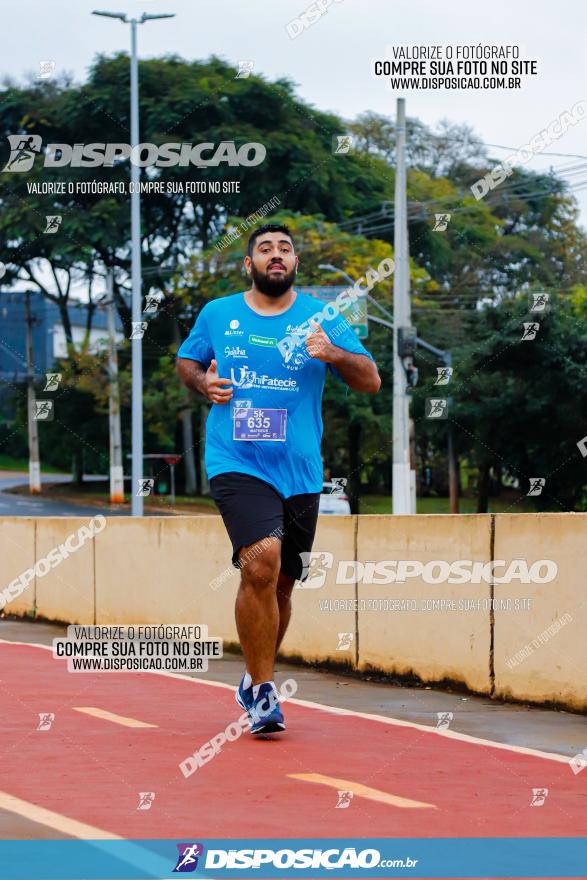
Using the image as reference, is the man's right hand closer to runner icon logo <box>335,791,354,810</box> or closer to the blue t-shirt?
the blue t-shirt

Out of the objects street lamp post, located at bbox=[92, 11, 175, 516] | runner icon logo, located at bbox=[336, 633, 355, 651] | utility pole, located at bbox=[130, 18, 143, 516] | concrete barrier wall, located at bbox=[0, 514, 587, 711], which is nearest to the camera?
concrete barrier wall, located at bbox=[0, 514, 587, 711]

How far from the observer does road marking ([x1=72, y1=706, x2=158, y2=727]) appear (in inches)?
288

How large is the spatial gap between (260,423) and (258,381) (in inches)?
6.6

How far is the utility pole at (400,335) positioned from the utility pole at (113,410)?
21.0 meters

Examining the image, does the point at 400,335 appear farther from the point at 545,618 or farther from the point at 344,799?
the point at 344,799

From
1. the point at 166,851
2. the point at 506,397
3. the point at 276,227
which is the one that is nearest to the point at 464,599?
the point at 276,227

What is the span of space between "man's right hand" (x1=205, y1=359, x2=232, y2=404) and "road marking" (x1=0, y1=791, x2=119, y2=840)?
77.9 inches

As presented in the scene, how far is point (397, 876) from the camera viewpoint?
14.2ft

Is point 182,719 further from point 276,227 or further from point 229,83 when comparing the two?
point 229,83

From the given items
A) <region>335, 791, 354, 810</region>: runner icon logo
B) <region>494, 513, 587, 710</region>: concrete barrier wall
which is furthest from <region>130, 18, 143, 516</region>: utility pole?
<region>335, 791, 354, 810</region>: runner icon logo

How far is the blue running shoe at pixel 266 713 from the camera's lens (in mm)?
6754

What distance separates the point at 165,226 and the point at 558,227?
1946cm

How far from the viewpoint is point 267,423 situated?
692 centimetres

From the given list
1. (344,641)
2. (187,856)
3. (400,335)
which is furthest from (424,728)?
(400,335)
